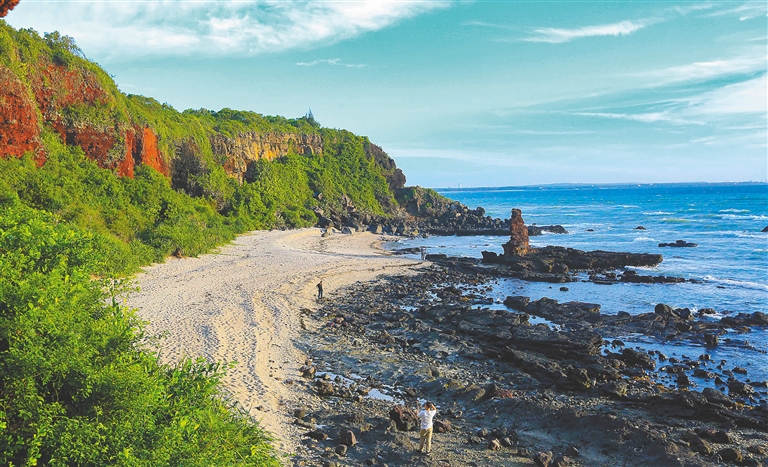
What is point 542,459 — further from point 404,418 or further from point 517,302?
point 517,302

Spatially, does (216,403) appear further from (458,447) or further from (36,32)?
(36,32)

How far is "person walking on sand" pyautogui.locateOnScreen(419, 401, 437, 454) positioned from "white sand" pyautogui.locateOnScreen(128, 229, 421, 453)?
2879mm

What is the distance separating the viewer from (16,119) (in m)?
28.1

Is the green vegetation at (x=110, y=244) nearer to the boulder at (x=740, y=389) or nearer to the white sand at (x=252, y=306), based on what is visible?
the white sand at (x=252, y=306)

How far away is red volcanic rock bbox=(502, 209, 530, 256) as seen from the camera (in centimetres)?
3878

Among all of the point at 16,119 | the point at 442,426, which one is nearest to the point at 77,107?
the point at 16,119

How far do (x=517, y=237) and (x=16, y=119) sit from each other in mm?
34422

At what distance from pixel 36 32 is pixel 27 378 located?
35.4 metres

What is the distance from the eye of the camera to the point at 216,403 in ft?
26.7

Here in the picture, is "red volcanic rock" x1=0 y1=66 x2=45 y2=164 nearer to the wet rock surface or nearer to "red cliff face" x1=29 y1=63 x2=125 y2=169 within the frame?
"red cliff face" x1=29 y1=63 x2=125 y2=169

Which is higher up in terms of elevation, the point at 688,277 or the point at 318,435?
the point at 688,277

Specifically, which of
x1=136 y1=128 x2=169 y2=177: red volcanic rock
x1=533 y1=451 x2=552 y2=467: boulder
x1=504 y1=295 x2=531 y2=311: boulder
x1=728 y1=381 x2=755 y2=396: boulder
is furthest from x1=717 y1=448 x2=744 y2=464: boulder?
x1=136 y1=128 x2=169 y2=177: red volcanic rock

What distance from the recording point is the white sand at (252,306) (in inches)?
548

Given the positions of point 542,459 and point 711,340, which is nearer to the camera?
point 542,459
